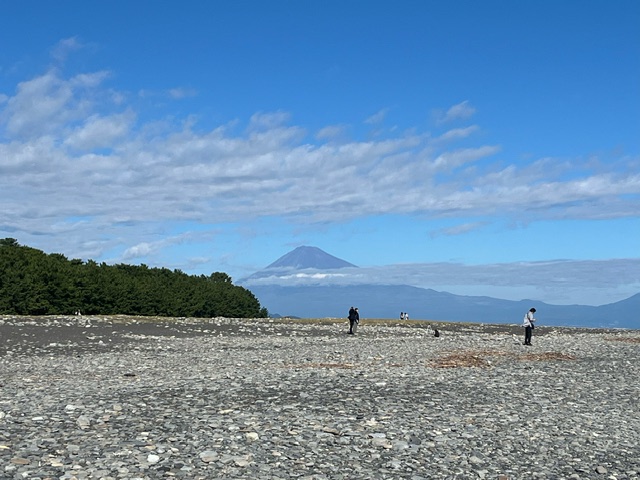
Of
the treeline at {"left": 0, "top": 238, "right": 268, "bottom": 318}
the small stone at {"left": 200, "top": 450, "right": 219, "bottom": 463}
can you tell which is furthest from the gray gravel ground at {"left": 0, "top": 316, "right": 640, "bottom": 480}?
the treeline at {"left": 0, "top": 238, "right": 268, "bottom": 318}

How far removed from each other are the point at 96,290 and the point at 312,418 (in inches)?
2443

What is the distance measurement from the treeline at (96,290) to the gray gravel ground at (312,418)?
34609 millimetres

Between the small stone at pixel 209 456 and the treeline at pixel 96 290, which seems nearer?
the small stone at pixel 209 456

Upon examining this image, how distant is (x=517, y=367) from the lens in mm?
32656

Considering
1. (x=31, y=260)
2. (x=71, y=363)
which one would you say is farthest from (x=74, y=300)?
(x=71, y=363)

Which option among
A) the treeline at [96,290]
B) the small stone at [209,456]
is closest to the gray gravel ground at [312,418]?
the small stone at [209,456]

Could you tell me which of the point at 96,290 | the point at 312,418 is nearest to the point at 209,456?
the point at 312,418

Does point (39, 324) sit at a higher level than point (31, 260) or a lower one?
lower

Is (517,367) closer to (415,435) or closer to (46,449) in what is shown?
(415,435)

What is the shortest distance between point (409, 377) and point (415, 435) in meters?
10.1

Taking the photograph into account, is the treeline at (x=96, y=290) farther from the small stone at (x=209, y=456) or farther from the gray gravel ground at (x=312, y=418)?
the small stone at (x=209, y=456)

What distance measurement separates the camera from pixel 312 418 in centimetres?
1758

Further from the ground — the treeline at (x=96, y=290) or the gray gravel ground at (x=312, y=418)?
the treeline at (x=96, y=290)

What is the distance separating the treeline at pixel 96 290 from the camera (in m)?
67.4
